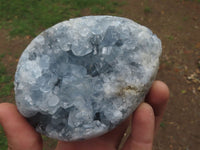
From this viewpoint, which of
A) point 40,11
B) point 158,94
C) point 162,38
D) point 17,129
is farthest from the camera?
point 40,11

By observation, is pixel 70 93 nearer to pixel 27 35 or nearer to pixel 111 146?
pixel 111 146

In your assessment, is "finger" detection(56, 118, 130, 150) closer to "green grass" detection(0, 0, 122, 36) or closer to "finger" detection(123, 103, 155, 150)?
"finger" detection(123, 103, 155, 150)

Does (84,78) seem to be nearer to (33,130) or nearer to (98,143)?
(33,130)

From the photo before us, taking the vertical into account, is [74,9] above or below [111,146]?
above

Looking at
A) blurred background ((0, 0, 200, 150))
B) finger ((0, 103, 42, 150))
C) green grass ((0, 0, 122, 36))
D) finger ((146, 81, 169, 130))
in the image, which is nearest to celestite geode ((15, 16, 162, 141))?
finger ((0, 103, 42, 150))

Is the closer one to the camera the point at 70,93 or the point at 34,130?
the point at 70,93

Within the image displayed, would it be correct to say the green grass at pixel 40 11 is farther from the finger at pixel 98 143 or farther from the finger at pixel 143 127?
the finger at pixel 143 127

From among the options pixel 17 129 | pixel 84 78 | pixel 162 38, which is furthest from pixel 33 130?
pixel 162 38

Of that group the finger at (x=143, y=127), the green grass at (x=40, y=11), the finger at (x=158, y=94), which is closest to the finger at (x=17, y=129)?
the finger at (x=143, y=127)

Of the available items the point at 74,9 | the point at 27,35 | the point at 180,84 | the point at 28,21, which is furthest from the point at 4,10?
the point at 180,84
